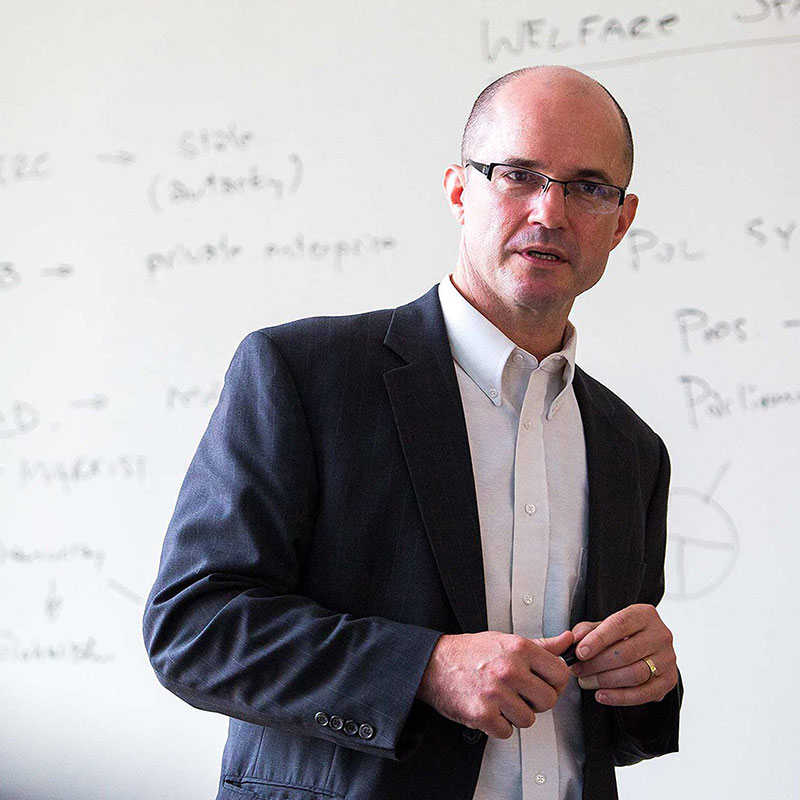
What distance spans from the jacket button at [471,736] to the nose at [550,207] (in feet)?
1.82

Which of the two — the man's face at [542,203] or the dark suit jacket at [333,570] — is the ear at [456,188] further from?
the dark suit jacket at [333,570]

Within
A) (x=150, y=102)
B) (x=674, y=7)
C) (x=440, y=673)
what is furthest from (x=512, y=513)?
(x=150, y=102)

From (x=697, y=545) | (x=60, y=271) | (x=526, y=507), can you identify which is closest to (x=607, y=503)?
(x=526, y=507)

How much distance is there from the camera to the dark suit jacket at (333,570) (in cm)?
100

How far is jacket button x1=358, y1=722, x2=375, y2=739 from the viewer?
977 millimetres

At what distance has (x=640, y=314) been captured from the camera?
201cm

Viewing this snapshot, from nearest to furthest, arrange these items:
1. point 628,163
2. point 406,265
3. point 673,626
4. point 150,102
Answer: point 628,163
point 673,626
point 406,265
point 150,102

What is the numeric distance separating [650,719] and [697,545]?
71cm

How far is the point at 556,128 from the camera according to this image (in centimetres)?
122

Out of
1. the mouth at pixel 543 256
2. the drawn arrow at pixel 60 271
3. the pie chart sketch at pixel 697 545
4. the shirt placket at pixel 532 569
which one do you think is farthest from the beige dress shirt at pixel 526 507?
the drawn arrow at pixel 60 271

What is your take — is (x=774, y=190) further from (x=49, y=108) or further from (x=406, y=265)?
(x=49, y=108)

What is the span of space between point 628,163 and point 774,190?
0.78m

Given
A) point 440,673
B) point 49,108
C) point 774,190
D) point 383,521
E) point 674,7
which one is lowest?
point 440,673

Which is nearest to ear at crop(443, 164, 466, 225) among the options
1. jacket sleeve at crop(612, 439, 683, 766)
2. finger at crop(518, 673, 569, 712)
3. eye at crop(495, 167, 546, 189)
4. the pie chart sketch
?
eye at crop(495, 167, 546, 189)
